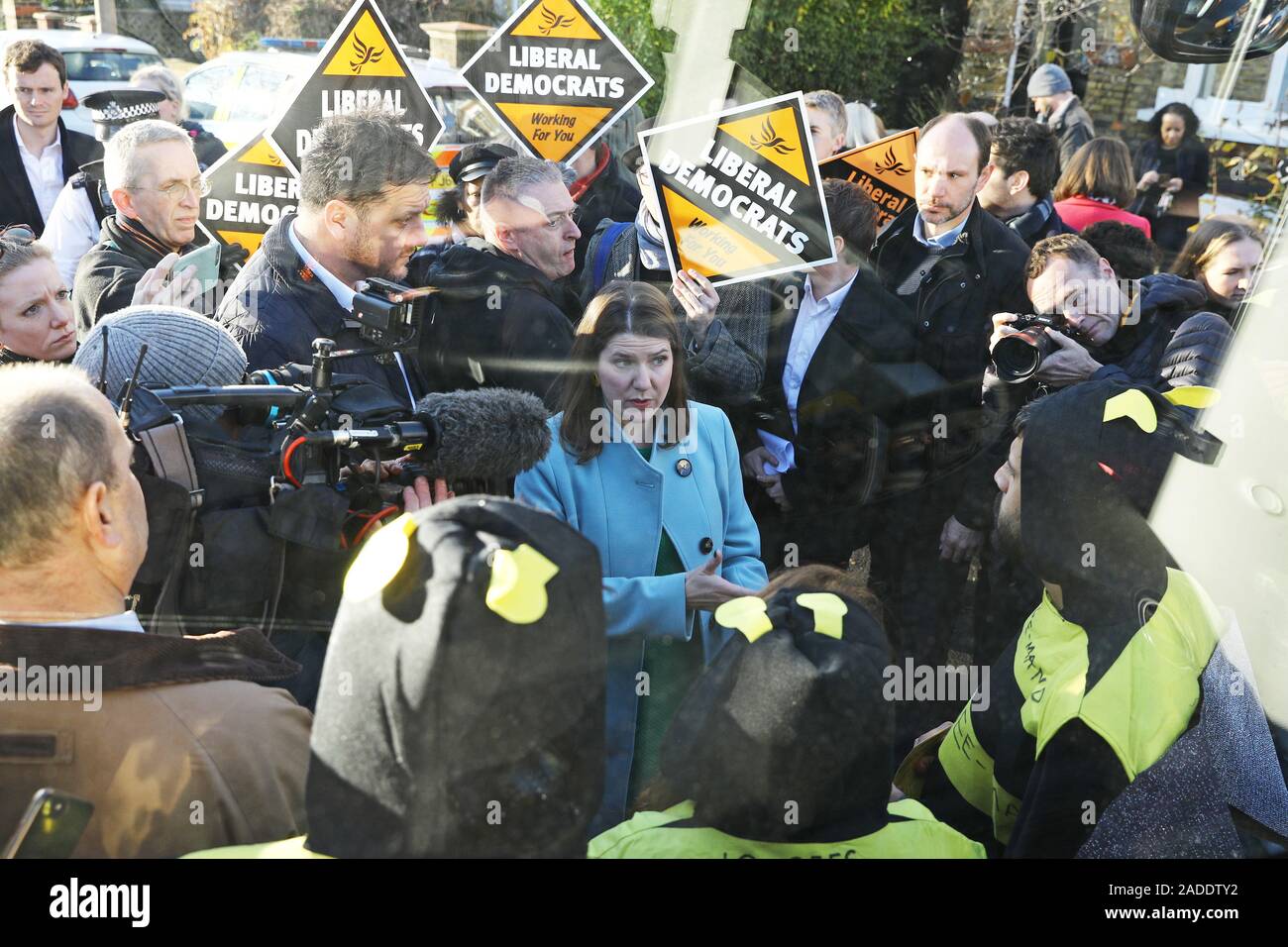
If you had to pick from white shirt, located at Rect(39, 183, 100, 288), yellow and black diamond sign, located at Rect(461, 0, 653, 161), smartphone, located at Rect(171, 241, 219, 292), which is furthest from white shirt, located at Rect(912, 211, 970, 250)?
white shirt, located at Rect(39, 183, 100, 288)

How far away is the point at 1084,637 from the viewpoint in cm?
216

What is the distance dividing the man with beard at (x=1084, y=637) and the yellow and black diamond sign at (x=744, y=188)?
4.21ft

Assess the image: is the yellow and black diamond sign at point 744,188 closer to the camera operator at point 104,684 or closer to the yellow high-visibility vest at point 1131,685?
the yellow high-visibility vest at point 1131,685

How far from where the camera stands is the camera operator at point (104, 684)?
5.41 ft

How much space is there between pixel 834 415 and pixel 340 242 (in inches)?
63.2

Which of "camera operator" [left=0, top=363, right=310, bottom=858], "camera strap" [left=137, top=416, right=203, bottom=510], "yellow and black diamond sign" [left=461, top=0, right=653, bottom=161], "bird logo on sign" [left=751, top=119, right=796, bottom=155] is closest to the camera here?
"camera operator" [left=0, top=363, right=310, bottom=858]

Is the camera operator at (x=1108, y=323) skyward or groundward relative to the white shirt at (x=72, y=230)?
skyward

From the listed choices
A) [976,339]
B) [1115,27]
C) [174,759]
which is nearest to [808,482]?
[976,339]

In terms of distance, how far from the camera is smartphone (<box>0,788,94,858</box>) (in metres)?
1.42

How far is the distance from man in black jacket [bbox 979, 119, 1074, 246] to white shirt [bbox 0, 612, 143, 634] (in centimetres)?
388

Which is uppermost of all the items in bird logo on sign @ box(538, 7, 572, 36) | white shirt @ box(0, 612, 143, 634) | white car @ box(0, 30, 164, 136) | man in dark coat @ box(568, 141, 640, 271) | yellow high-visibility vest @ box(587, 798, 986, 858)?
bird logo on sign @ box(538, 7, 572, 36)

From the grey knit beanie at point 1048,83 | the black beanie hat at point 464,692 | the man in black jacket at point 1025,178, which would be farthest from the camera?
the grey knit beanie at point 1048,83

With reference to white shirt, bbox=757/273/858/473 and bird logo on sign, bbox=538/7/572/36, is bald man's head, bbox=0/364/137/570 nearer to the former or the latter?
white shirt, bbox=757/273/858/473

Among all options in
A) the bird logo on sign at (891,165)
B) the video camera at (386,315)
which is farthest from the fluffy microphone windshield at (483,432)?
the bird logo on sign at (891,165)
